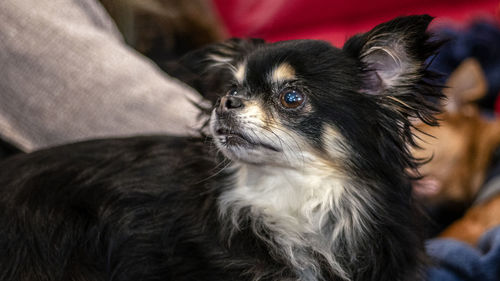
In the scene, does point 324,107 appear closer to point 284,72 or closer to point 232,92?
point 284,72

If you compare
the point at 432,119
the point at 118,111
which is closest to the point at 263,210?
the point at 432,119

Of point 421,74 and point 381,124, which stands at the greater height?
point 421,74

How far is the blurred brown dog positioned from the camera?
2354 mm

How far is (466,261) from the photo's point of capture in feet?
5.34

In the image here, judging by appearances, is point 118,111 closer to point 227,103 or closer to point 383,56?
point 227,103

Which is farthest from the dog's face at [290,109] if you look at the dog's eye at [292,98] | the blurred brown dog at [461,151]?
the blurred brown dog at [461,151]

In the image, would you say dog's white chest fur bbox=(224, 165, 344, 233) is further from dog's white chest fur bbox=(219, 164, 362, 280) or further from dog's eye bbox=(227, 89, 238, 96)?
dog's eye bbox=(227, 89, 238, 96)

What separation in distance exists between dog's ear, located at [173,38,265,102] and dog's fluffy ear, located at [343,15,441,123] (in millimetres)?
300

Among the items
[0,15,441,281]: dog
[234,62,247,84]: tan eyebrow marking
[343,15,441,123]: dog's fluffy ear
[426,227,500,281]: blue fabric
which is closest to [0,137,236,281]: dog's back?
[0,15,441,281]: dog

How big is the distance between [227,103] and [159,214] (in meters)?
0.33

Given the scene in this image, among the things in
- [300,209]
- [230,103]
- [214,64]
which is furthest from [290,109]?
[214,64]

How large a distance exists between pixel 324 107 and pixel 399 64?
0.19 m

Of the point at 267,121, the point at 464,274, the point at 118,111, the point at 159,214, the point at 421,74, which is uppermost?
the point at 421,74

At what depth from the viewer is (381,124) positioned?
A: 120cm
